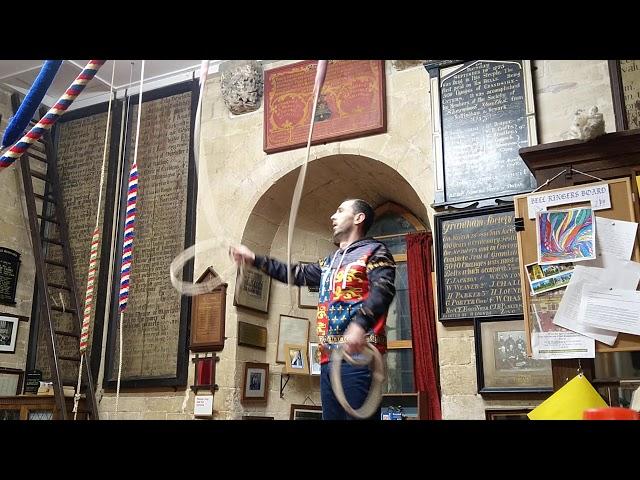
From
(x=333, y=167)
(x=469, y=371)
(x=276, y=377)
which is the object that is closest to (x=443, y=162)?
(x=333, y=167)

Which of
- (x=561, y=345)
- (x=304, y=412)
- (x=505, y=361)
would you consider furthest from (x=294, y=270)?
(x=304, y=412)

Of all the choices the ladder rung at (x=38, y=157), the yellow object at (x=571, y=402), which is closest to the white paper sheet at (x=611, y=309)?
the yellow object at (x=571, y=402)

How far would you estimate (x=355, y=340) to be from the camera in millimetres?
2086

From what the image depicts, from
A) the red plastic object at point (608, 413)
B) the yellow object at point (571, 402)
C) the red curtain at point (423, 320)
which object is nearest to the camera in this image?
the red plastic object at point (608, 413)

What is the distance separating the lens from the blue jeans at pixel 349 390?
2176mm

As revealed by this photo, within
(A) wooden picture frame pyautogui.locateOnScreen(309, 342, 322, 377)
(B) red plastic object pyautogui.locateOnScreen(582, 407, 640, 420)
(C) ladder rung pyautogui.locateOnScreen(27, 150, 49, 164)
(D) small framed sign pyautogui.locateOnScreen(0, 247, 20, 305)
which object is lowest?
(B) red plastic object pyautogui.locateOnScreen(582, 407, 640, 420)

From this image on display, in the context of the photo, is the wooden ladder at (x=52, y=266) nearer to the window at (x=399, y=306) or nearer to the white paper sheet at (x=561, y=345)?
the window at (x=399, y=306)

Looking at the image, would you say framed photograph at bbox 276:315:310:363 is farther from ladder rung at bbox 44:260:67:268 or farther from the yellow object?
the yellow object

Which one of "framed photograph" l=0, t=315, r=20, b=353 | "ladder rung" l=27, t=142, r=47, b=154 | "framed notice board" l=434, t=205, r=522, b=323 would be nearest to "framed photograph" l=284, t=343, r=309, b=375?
"framed notice board" l=434, t=205, r=522, b=323

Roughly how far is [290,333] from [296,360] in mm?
249

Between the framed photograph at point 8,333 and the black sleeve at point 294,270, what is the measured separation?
3.91m

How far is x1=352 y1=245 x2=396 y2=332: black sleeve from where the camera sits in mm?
2203
